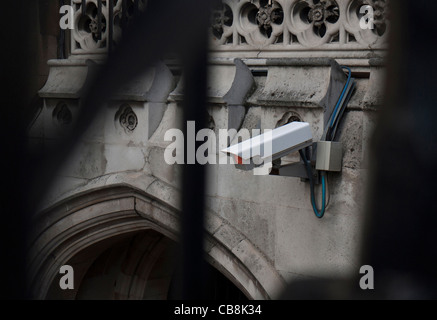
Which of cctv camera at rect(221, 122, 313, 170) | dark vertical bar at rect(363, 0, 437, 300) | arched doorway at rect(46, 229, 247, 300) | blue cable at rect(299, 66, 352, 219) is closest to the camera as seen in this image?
dark vertical bar at rect(363, 0, 437, 300)

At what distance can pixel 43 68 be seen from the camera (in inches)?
198

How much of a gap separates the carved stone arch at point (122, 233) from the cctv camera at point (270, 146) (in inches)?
32.5

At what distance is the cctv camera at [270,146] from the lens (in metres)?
2.81

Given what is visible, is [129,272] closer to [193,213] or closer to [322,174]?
[322,174]

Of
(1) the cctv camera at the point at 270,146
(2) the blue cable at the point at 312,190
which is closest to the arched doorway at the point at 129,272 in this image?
(2) the blue cable at the point at 312,190

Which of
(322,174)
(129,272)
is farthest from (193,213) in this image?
(129,272)

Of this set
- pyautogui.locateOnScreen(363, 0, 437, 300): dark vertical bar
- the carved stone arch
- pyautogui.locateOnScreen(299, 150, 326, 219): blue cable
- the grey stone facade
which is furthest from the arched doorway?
pyautogui.locateOnScreen(363, 0, 437, 300): dark vertical bar

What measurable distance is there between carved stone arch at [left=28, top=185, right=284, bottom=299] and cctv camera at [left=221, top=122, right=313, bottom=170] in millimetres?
827

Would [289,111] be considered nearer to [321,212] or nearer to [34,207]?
[321,212]

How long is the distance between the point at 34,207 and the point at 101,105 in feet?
0.57

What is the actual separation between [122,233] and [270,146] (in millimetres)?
2068

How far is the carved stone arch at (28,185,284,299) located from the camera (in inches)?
146

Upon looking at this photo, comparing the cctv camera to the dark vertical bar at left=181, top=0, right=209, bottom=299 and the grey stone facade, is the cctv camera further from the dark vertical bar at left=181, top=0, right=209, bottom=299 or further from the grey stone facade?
the dark vertical bar at left=181, top=0, right=209, bottom=299

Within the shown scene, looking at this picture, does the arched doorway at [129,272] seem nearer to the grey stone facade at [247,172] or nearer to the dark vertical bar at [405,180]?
the grey stone facade at [247,172]
